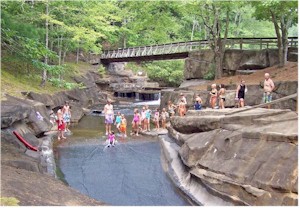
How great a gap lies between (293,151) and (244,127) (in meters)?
2.19

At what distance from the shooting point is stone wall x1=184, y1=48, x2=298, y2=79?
2456cm

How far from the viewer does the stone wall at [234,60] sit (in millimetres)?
24562

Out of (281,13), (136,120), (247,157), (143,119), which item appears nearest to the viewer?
(247,157)

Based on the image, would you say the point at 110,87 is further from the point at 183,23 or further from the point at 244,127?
the point at 244,127

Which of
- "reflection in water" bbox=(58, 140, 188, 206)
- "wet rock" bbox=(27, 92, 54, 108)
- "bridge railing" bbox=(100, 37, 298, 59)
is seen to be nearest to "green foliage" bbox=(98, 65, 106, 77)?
"bridge railing" bbox=(100, 37, 298, 59)

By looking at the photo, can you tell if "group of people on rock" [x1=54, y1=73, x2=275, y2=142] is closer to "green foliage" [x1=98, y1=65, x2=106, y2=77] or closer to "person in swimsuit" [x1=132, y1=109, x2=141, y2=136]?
"person in swimsuit" [x1=132, y1=109, x2=141, y2=136]

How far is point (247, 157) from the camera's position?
868cm

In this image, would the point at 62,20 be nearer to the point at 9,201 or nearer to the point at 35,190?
the point at 35,190

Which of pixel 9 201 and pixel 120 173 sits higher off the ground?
pixel 9 201

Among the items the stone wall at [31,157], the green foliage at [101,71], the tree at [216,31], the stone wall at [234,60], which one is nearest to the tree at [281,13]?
the stone wall at [234,60]

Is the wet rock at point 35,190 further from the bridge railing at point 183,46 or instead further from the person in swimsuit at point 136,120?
the bridge railing at point 183,46

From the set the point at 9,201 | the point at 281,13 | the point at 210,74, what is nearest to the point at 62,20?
the point at 210,74

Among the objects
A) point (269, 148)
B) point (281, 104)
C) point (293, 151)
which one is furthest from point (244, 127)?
point (281, 104)

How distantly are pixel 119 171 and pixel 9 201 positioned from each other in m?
6.12
